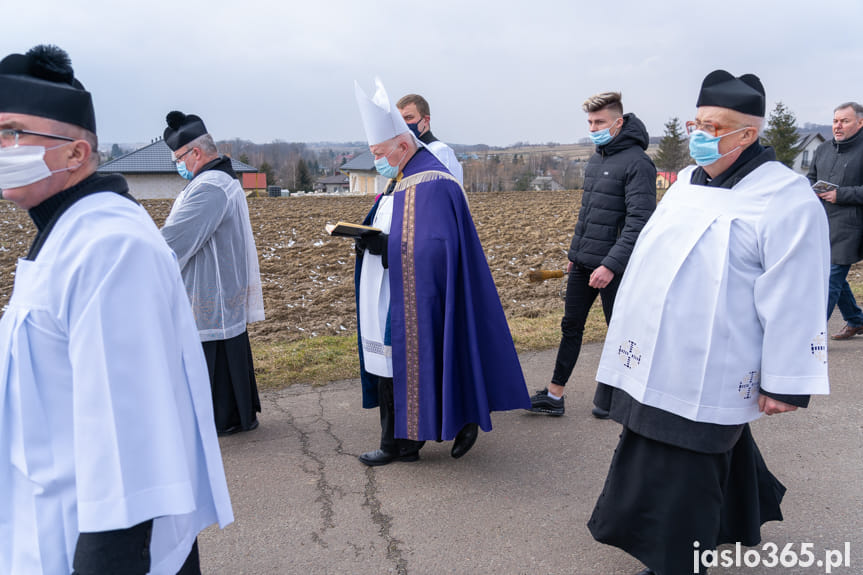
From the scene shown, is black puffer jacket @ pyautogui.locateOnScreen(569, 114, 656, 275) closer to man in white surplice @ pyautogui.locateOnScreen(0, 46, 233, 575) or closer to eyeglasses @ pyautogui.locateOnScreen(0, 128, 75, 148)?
man in white surplice @ pyautogui.locateOnScreen(0, 46, 233, 575)

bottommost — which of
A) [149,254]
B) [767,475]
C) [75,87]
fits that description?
[767,475]

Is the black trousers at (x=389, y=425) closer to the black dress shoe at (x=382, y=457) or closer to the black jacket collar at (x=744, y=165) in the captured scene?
the black dress shoe at (x=382, y=457)

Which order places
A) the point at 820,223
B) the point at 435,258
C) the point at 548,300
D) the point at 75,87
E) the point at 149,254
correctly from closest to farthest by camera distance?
1. the point at 149,254
2. the point at 75,87
3. the point at 820,223
4. the point at 435,258
5. the point at 548,300

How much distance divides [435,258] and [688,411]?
1.66 meters

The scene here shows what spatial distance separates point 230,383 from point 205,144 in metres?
→ 1.65

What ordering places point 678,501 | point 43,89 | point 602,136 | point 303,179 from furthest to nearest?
point 303,179
point 602,136
point 678,501
point 43,89

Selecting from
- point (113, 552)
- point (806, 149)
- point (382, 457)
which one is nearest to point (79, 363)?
point (113, 552)

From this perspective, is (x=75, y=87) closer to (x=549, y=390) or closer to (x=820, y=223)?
(x=820, y=223)

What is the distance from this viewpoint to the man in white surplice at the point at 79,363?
58.3 inches

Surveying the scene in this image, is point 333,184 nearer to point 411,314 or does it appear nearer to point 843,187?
point 843,187

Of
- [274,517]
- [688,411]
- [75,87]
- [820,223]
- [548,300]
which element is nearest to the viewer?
[75,87]

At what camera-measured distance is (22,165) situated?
1.62m

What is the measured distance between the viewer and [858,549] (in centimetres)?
307

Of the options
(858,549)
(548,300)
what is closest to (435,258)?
(858,549)
